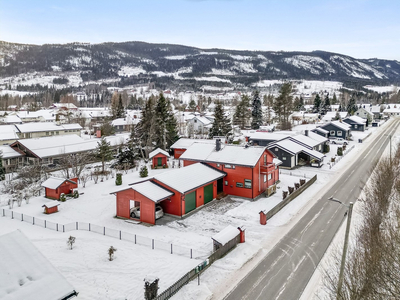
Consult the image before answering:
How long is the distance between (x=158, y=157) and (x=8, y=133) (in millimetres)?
35980

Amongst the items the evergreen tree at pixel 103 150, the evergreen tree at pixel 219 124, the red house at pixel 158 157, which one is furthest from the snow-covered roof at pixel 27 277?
the evergreen tree at pixel 219 124

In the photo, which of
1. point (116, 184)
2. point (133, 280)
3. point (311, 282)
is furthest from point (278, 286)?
point (116, 184)

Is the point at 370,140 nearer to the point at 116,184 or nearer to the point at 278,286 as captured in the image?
the point at 116,184

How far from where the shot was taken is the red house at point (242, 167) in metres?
30.8

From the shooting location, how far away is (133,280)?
15.7 m

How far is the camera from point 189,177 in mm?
28406

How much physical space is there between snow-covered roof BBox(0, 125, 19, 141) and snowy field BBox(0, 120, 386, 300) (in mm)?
31414

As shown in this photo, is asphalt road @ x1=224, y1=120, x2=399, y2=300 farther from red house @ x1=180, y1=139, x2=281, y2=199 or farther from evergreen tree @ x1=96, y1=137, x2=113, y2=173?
evergreen tree @ x1=96, y1=137, x2=113, y2=173

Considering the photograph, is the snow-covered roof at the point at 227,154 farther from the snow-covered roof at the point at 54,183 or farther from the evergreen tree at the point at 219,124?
the evergreen tree at the point at 219,124

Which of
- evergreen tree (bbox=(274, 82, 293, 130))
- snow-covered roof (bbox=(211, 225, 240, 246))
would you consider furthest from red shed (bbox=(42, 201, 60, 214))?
evergreen tree (bbox=(274, 82, 293, 130))

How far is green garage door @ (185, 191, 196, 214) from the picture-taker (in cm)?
2623

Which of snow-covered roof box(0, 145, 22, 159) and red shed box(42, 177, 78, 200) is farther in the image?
snow-covered roof box(0, 145, 22, 159)

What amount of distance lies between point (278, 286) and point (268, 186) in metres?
18.6

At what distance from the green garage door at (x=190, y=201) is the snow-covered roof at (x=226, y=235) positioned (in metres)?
6.88
